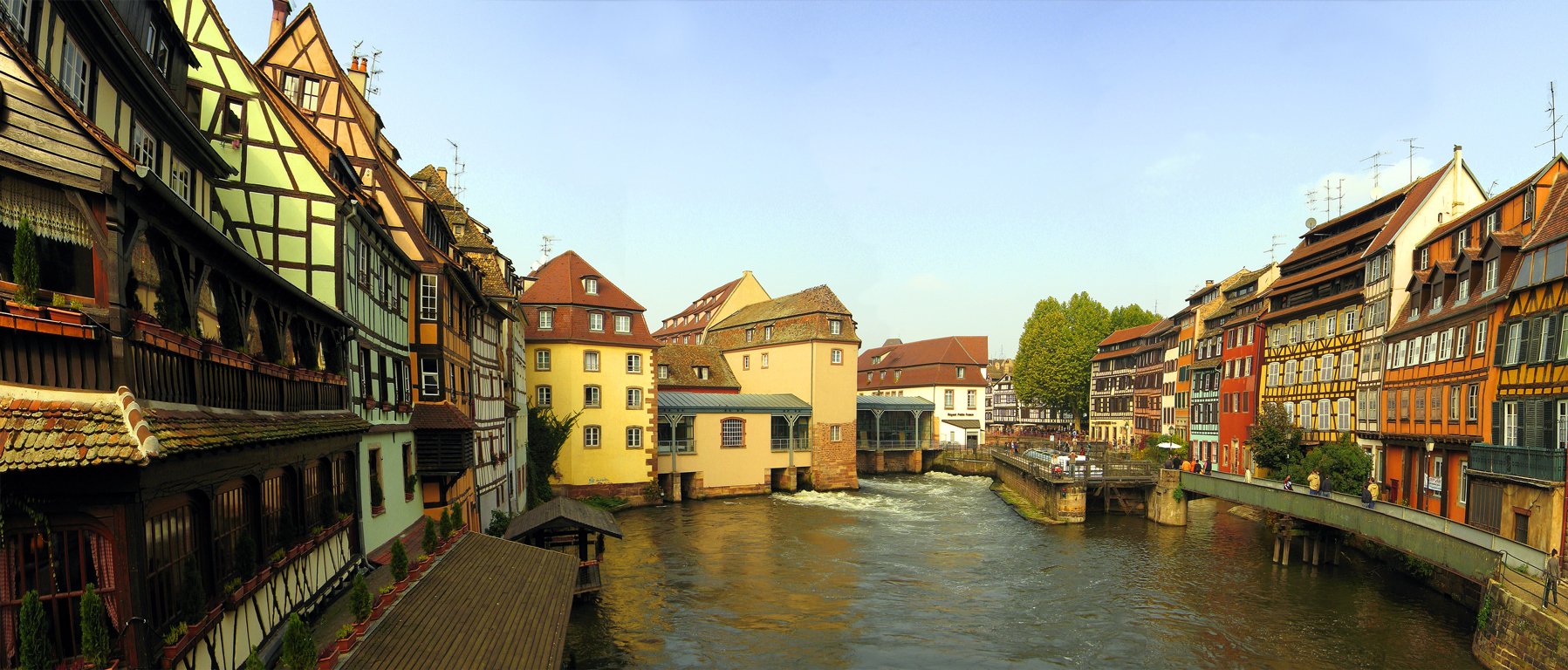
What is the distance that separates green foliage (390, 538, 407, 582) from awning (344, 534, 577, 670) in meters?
0.32

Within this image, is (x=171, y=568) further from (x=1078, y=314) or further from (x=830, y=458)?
(x=1078, y=314)

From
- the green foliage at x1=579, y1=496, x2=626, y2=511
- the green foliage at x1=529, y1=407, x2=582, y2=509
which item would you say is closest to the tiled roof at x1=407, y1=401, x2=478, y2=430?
the green foliage at x1=529, y1=407, x2=582, y2=509

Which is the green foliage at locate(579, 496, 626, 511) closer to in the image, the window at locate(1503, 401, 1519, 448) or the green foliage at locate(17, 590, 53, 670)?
the window at locate(1503, 401, 1519, 448)

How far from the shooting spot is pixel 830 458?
5359 centimetres

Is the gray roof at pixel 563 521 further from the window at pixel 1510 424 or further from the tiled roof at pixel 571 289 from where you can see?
the window at pixel 1510 424

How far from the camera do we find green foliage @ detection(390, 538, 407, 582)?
1354 cm

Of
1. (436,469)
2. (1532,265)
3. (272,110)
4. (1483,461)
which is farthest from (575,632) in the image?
(1532,265)

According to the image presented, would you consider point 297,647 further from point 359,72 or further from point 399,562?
point 359,72

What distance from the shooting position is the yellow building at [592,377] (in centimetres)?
4356

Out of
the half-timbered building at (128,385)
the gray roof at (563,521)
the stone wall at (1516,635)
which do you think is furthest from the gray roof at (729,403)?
the half-timbered building at (128,385)

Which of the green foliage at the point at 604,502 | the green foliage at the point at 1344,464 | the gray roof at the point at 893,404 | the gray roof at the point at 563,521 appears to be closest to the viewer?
the gray roof at the point at 563,521

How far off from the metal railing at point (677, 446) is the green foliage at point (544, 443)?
6.20 m

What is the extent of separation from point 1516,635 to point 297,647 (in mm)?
22588

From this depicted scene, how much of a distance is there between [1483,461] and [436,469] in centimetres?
2874
